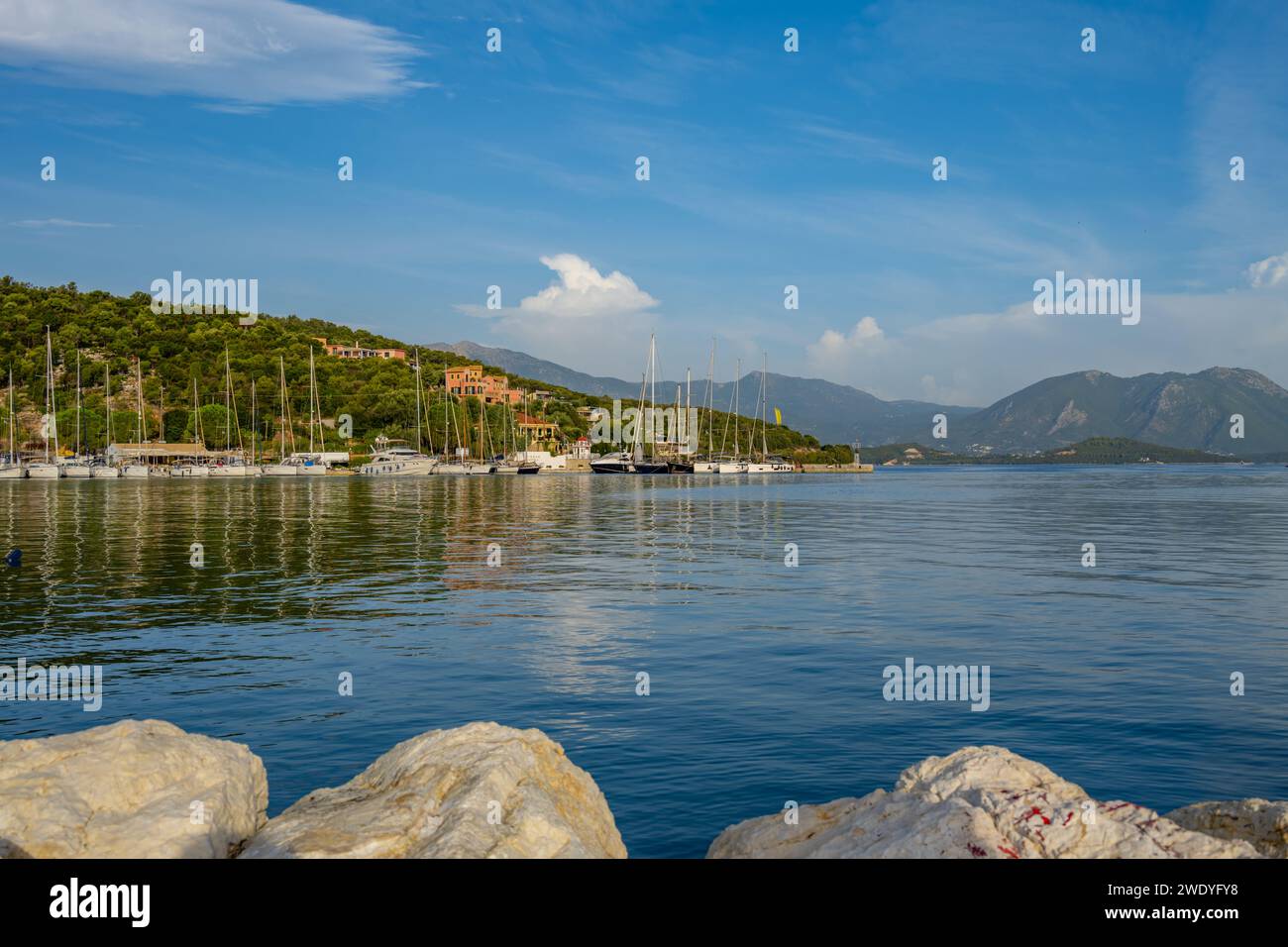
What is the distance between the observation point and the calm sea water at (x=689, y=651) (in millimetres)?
13930

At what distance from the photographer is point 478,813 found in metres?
7.91

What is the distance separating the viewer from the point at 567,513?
7288 centimetres

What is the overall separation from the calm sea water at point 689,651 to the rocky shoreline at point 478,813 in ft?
8.07

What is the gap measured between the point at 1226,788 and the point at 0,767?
44.0 feet

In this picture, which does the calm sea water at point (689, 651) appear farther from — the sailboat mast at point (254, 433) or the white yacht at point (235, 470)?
the sailboat mast at point (254, 433)

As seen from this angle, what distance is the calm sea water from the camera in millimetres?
13930

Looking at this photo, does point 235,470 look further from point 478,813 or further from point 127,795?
point 478,813

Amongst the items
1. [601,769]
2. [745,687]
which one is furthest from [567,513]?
[601,769]

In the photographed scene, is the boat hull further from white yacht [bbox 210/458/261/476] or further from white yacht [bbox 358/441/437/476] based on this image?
white yacht [bbox 210/458/261/476]

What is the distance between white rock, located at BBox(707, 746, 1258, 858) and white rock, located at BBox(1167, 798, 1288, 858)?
53.4 inches

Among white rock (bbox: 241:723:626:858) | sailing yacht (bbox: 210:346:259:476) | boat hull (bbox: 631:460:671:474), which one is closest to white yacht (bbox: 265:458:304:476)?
sailing yacht (bbox: 210:346:259:476)

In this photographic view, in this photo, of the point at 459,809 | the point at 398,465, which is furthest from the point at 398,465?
the point at 459,809

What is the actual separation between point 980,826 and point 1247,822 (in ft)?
11.3
